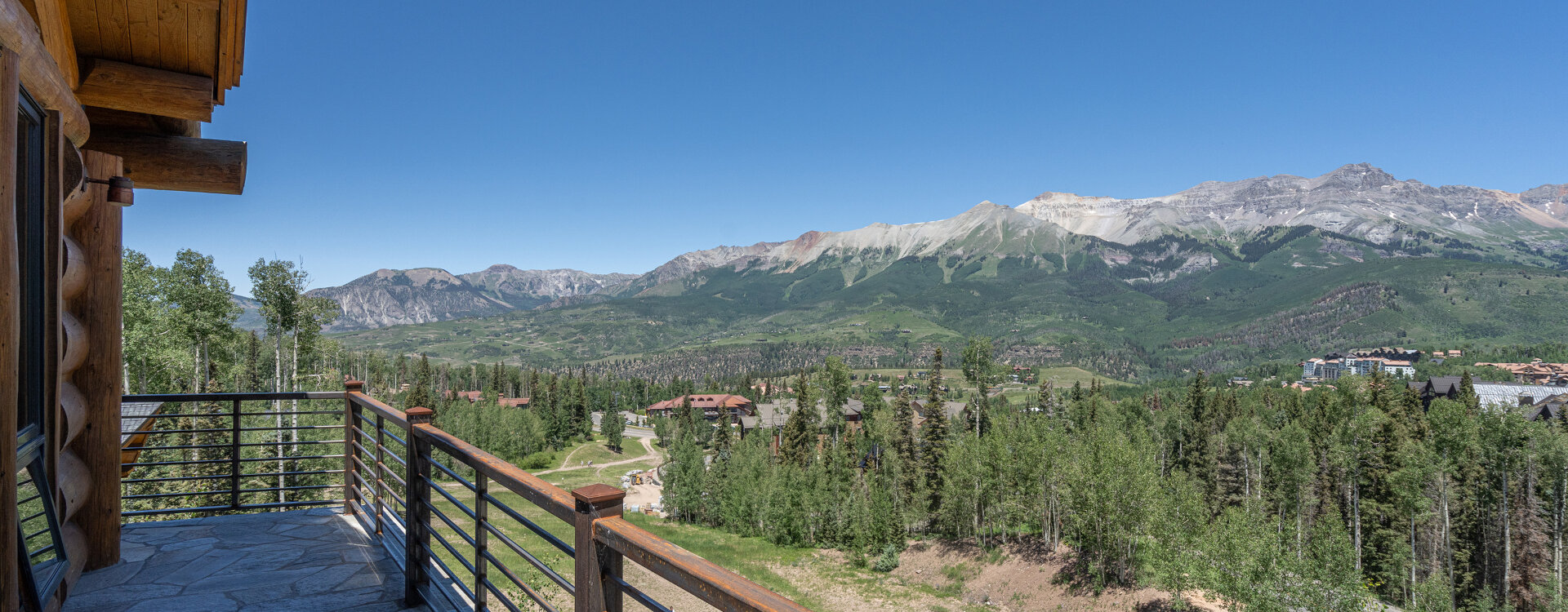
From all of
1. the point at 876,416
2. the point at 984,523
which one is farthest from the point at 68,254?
the point at 876,416

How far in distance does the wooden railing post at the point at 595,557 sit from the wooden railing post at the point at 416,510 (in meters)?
2.13

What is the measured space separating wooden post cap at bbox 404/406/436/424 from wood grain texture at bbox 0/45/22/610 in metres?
1.92

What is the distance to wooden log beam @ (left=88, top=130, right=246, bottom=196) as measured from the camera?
16.3 feet

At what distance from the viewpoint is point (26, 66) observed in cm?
239

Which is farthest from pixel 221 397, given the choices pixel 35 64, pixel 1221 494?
pixel 1221 494

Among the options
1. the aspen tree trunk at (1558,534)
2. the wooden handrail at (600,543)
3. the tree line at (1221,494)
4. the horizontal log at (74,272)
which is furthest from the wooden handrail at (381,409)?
the aspen tree trunk at (1558,534)

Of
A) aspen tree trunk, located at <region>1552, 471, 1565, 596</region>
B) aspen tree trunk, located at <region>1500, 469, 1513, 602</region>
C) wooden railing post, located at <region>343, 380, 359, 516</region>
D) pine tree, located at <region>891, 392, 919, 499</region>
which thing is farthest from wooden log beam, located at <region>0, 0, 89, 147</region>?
aspen tree trunk, located at <region>1552, 471, 1565, 596</region>

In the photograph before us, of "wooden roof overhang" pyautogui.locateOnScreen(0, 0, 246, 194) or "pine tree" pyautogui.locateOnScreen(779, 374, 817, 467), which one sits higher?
"wooden roof overhang" pyautogui.locateOnScreen(0, 0, 246, 194)

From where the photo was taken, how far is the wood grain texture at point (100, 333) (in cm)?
402

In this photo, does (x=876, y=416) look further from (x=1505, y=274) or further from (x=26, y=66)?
(x=1505, y=274)

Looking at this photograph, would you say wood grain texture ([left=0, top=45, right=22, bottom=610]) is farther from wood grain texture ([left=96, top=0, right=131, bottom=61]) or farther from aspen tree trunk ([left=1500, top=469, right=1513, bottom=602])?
aspen tree trunk ([left=1500, top=469, right=1513, bottom=602])

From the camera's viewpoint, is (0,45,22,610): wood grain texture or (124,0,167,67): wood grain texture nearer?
(0,45,22,610): wood grain texture

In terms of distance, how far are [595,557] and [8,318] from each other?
2.05m

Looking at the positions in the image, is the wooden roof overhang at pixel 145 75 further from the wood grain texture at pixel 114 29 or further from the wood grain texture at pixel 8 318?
the wood grain texture at pixel 8 318
